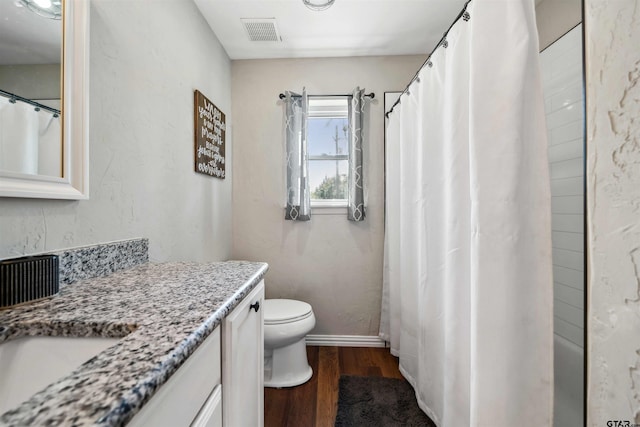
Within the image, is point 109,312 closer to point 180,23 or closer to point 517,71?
point 517,71

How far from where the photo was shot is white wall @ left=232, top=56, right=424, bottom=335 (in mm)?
2234

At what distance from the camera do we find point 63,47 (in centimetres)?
82

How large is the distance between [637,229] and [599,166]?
0.40 ft

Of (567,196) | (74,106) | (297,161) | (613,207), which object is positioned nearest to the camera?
(613,207)

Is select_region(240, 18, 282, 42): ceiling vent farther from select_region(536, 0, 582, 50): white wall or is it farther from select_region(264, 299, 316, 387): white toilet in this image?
select_region(264, 299, 316, 387): white toilet

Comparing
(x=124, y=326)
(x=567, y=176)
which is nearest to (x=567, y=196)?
(x=567, y=176)

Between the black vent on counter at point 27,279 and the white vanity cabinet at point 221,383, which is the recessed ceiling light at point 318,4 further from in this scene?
the black vent on counter at point 27,279

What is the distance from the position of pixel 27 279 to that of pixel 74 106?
1.76ft

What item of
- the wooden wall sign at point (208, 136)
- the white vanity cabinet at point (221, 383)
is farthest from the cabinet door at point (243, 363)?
the wooden wall sign at point (208, 136)

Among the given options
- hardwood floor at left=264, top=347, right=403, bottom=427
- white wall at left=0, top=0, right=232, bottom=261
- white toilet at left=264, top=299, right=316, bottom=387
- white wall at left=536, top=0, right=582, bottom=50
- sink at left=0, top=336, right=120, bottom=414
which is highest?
white wall at left=536, top=0, right=582, bottom=50

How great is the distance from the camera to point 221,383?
2.25 ft

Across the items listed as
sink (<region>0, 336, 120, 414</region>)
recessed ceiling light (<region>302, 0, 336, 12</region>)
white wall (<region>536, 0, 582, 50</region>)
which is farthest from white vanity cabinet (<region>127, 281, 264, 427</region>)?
white wall (<region>536, 0, 582, 50</region>)

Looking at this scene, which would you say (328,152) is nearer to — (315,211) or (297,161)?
(297,161)

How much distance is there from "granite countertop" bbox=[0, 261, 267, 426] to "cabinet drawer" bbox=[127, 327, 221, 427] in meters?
0.05
